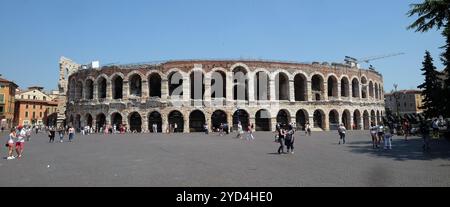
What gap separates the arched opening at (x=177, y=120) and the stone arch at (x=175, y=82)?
2102mm


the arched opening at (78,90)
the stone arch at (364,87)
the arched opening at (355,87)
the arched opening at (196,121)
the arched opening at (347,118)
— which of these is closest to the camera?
the arched opening at (196,121)

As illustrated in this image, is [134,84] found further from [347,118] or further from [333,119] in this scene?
[347,118]

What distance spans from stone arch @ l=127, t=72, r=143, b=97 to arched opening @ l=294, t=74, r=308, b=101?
18.1 meters

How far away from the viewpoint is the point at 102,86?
3781 cm

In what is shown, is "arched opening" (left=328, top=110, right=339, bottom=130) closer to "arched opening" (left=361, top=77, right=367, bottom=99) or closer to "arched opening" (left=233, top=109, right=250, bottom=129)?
"arched opening" (left=361, top=77, right=367, bottom=99)

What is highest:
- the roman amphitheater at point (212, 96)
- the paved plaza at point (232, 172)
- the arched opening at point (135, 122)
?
the roman amphitheater at point (212, 96)

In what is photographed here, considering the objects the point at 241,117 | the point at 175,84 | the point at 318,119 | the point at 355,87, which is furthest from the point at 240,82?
the point at 355,87

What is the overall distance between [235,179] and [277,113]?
28121 millimetres

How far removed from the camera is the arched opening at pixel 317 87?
3683 cm

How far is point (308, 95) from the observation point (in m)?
35.6

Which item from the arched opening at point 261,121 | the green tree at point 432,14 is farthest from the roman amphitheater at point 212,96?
the green tree at point 432,14

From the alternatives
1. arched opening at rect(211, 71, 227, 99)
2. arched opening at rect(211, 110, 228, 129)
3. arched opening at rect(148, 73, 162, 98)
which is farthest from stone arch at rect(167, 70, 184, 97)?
arched opening at rect(211, 110, 228, 129)

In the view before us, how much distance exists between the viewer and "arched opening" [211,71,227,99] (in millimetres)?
34125

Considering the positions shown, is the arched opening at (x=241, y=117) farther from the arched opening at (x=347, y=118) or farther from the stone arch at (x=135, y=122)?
the arched opening at (x=347, y=118)
